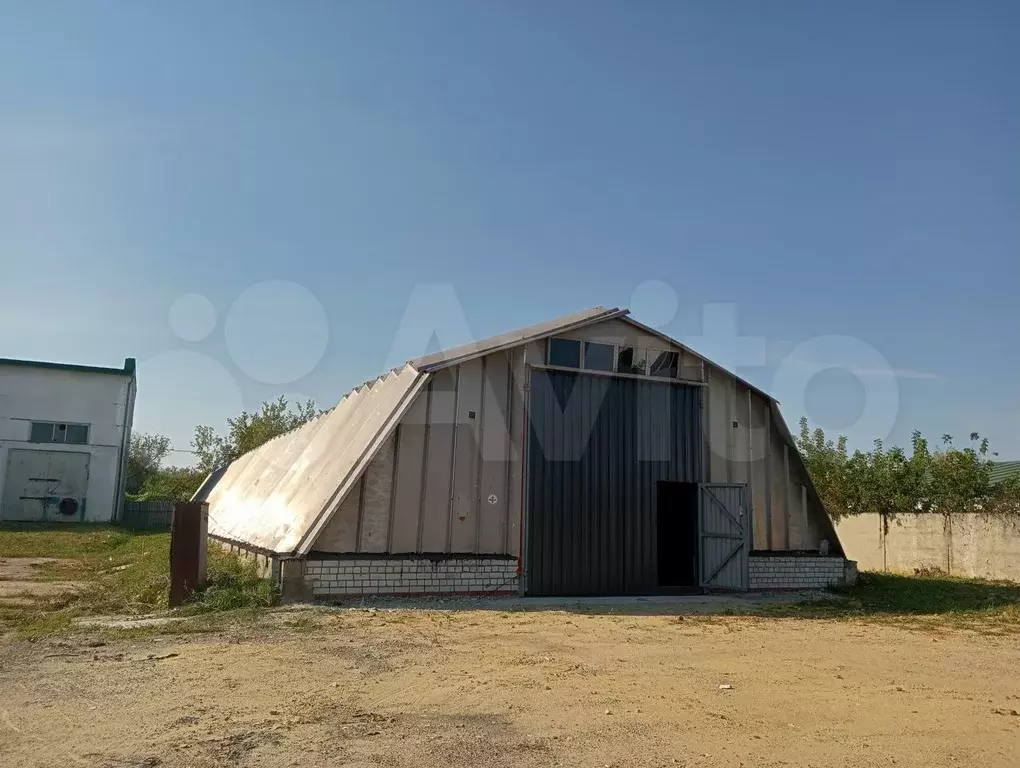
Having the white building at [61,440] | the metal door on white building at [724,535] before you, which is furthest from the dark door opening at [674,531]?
the white building at [61,440]

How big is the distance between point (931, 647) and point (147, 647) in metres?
8.72

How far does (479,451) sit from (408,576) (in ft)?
7.94

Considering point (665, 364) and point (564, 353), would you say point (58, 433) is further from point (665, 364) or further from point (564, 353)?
point (665, 364)

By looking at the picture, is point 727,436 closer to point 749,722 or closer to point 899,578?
point 899,578

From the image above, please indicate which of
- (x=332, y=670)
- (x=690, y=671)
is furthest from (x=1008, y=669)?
(x=332, y=670)

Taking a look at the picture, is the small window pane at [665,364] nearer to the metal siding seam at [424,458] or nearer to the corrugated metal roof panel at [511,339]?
the corrugated metal roof panel at [511,339]

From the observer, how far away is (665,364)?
15.4 metres


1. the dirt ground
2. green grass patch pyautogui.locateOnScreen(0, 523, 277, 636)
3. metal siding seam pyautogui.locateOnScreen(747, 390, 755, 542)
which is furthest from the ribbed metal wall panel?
green grass patch pyautogui.locateOnScreen(0, 523, 277, 636)

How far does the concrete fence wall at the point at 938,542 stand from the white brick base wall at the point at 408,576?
32.0ft

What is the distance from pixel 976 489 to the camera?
21734mm

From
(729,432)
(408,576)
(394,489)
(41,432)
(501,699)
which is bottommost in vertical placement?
(501,699)

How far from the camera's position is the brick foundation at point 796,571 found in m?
15.5

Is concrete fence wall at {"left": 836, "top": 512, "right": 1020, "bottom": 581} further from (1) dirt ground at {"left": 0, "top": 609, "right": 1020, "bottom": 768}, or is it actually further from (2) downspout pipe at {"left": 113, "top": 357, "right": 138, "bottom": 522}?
(2) downspout pipe at {"left": 113, "top": 357, "right": 138, "bottom": 522}

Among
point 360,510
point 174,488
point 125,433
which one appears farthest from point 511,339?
point 174,488
